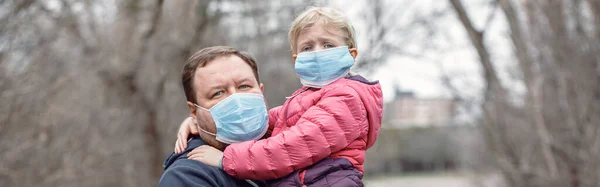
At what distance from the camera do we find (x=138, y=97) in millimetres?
12945

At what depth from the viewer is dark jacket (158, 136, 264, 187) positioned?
284 cm

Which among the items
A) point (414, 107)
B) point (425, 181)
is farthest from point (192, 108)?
point (425, 181)

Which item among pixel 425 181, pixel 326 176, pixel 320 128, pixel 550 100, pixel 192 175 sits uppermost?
pixel 320 128

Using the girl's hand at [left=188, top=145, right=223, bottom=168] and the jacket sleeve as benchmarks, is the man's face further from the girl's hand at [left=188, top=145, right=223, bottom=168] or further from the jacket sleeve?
the jacket sleeve

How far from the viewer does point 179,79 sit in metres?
14.4

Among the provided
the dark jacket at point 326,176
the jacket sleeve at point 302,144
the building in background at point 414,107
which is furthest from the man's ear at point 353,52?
the building in background at point 414,107

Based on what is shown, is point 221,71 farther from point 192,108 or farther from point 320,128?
point 320,128

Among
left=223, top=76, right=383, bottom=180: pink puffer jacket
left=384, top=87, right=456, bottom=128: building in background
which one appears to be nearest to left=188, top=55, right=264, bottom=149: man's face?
left=223, top=76, right=383, bottom=180: pink puffer jacket

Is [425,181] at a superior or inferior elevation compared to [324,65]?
inferior

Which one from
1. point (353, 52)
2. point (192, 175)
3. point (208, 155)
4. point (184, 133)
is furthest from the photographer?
point (353, 52)

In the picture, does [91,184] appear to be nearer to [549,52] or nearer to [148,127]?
[148,127]

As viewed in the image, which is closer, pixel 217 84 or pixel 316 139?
pixel 316 139

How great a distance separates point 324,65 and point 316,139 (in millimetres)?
440

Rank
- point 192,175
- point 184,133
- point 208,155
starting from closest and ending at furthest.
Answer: point 192,175 → point 208,155 → point 184,133
